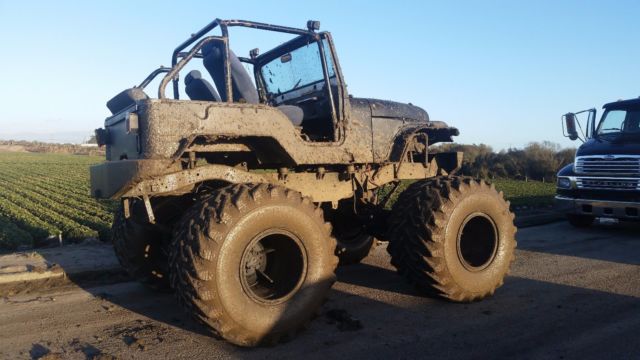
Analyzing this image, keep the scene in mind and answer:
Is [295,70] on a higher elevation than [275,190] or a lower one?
higher

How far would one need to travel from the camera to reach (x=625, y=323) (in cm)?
450

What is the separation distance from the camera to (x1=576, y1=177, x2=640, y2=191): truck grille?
8.77 metres

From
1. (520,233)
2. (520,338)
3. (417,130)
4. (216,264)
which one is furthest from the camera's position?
(520,233)

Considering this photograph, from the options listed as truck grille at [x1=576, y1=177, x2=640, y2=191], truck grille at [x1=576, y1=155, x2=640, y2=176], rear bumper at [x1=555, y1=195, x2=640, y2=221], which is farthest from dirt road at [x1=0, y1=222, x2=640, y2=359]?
truck grille at [x1=576, y1=155, x2=640, y2=176]

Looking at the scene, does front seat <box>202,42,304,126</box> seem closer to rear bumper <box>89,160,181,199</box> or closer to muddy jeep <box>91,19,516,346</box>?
muddy jeep <box>91,19,516,346</box>

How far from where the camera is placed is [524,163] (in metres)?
34.9

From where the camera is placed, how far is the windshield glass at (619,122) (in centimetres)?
984

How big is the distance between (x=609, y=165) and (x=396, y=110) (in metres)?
5.41

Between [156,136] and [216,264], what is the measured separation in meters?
1.15

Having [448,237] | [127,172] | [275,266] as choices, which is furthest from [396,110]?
[127,172]

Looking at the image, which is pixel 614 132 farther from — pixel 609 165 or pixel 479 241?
pixel 479 241

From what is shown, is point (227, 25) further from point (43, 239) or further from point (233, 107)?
point (43, 239)

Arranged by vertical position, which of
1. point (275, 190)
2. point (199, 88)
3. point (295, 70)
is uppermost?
point (295, 70)

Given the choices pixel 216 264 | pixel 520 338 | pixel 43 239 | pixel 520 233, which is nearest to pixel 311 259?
pixel 216 264
